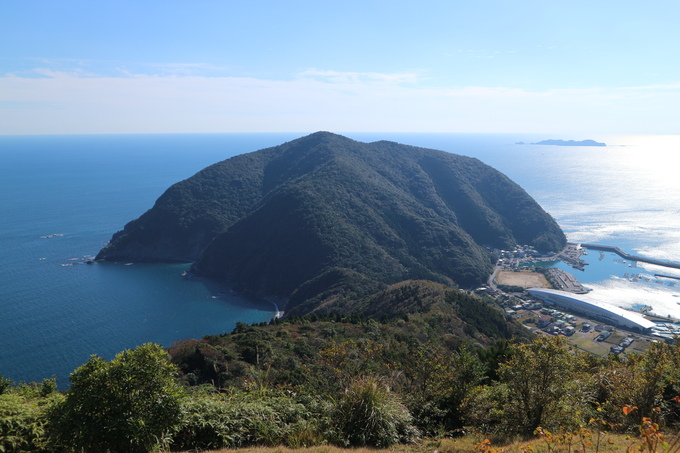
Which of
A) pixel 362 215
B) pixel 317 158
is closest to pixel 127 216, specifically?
pixel 317 158

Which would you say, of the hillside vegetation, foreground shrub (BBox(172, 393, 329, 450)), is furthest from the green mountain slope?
foreground shrub (BBox(172, 393, 329, 450))

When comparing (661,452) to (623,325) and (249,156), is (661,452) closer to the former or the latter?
(623,325)

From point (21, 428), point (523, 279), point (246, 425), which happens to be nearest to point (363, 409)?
point (246, 425)

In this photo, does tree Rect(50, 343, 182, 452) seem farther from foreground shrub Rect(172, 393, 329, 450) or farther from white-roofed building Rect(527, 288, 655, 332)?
white-roofed building Rect(527, 288, 655, 332)

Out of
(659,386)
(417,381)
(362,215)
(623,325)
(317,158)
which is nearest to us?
(659,386)

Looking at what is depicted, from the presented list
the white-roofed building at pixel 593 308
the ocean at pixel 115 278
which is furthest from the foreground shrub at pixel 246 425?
the white-roofed building at pixel 593 308

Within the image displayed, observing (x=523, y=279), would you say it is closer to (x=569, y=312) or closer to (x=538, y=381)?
(x=569, y=312)

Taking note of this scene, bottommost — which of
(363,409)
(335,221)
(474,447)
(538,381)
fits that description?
(335,221)
